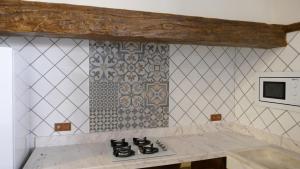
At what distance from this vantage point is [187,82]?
219cm

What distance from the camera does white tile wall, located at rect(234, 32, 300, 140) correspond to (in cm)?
180

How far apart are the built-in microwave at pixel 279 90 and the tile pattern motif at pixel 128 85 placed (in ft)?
2.77

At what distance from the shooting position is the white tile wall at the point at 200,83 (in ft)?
7.04

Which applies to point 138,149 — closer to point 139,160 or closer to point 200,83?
point 139,160

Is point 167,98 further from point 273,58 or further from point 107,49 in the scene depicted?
point 273,58

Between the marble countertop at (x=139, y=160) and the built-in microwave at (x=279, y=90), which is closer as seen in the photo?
the marble countertop at (x=139, y=160)

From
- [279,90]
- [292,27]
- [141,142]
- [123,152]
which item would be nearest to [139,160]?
[123,152]

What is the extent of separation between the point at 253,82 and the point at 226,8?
2.53 ft

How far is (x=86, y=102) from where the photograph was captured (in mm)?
1889

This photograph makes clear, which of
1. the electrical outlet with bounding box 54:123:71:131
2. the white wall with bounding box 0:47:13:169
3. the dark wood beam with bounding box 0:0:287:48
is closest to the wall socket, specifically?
the electrical outlet with bounding box 54:123:71:131

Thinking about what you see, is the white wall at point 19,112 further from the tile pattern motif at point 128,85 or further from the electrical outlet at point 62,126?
the tile pattern motif at point 128,85

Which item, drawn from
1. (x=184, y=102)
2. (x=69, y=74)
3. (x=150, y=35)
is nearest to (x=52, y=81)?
(x=69, y=74)

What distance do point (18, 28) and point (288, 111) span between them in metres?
1.99

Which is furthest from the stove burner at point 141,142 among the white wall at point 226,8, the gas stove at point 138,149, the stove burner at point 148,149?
the white wall at point 226,8
